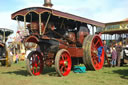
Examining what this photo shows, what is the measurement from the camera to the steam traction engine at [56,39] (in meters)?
6.48

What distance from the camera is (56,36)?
741 centimetres

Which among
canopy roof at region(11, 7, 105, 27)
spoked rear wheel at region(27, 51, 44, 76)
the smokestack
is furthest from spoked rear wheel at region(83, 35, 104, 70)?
the smokestack

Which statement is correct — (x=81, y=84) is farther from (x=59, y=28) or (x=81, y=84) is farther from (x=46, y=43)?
(x=59, y=28)

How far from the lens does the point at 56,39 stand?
6.88 meters

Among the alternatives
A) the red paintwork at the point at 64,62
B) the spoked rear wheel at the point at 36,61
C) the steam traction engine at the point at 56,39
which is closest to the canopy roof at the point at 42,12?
the steam traction engine at the point at 56,39

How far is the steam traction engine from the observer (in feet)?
21.3

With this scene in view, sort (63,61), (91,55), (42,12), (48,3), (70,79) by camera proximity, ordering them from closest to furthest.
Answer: (70,79) → (42,12) → (63,61) → (91,55) → (48,3)

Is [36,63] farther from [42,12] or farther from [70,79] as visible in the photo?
[42,12]

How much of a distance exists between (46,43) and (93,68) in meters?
2.53

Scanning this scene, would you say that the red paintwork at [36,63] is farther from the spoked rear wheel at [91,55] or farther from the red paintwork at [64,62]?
the spoked rear wheel at [91,55]

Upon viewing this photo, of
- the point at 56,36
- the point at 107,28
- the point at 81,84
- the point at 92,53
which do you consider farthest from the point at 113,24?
the point at 81,84

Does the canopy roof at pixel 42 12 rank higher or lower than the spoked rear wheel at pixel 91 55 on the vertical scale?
higher

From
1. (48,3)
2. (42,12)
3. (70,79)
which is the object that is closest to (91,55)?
(70,79)

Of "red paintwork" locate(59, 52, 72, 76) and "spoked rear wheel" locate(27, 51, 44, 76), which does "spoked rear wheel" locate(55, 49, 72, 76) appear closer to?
"red paintwork" locate(59, 52, 72, 76)
